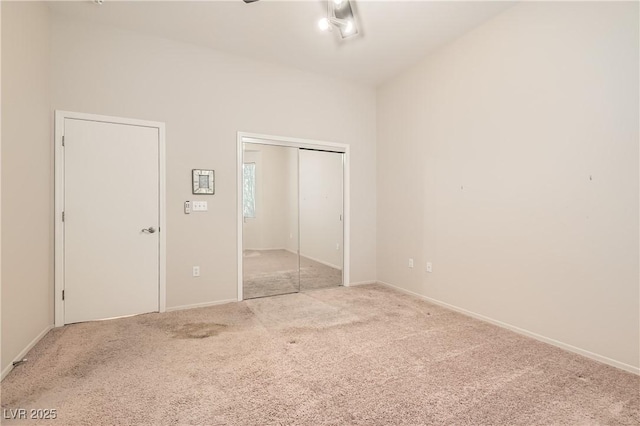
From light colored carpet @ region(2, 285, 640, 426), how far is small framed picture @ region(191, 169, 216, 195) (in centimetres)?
145

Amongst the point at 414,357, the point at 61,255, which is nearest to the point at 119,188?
the point at 61,255

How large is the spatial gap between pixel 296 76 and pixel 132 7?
1.94 meters

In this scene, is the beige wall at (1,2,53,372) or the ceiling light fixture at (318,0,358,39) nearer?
the beige wall at (1,2,53,372)

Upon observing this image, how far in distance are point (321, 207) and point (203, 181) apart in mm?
1709

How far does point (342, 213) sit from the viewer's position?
14.8ft

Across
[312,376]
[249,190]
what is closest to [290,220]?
[249,190]

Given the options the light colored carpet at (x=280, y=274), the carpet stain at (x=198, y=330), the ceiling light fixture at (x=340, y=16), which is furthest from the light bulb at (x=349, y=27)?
the carpet stain at (x=198, y=330)

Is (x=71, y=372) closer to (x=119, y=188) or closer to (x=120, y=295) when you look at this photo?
(x=120, y=295)

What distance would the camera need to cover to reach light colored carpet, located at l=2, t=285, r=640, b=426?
1.67 meters

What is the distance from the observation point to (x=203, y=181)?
3.54 meters

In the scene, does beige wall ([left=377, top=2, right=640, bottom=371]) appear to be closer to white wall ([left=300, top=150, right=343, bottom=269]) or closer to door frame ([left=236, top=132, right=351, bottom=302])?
door frame ([left=236, top=132, right=351, bottom=302])

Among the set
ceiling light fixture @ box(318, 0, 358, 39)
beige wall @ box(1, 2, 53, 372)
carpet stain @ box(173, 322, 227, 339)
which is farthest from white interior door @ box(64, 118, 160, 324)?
ceiling light fixture @ box(318, 0, 358, 39)

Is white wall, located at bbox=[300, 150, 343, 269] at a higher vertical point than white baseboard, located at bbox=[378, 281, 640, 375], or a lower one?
higher

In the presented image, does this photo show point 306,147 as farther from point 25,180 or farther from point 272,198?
point 25,180
